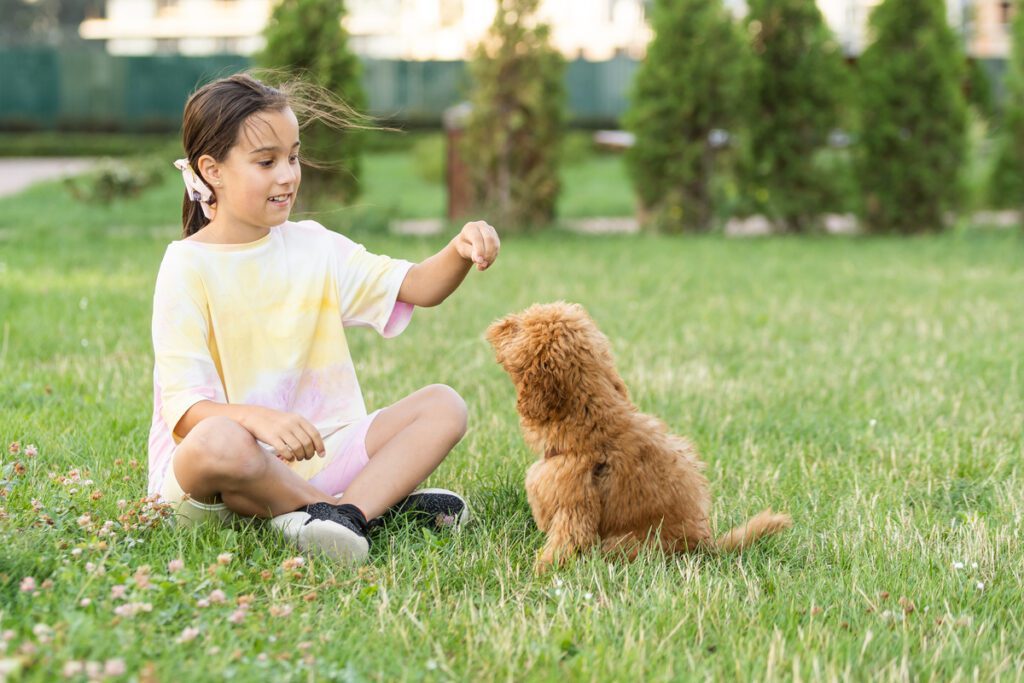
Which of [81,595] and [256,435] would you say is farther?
[256,435]

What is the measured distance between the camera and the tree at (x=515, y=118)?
12.7 m

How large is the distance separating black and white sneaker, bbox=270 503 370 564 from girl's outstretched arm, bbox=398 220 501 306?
2.44 ft

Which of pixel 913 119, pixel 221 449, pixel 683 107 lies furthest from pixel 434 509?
pixel 913 119

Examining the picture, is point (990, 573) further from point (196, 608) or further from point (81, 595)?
point (81, 595)

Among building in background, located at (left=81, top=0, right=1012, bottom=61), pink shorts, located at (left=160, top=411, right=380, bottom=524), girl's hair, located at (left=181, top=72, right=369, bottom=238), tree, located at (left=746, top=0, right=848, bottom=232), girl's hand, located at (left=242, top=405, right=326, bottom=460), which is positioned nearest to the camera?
girl's hand, located at (left=242, top=405, right=326, bottom=460)

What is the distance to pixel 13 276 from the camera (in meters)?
8.55

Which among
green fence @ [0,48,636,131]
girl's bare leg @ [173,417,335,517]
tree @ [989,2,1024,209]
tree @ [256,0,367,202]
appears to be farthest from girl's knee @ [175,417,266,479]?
green fence @ [0,48,636,131]

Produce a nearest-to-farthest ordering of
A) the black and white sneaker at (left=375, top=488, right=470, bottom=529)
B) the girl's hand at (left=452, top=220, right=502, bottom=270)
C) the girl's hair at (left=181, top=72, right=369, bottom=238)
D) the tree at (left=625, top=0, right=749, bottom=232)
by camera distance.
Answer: the girl's hand at (left=452, top=220, right=502, bottom=270)
the girl's hair at (left=181, top=72, right=369, bottom=238)
the black and white sneaker at (left=375, top=488, right=470, bottom=529)
the tree at (left=625, top=0, right=749, bottom=232)

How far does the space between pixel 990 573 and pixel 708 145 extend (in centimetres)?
1060

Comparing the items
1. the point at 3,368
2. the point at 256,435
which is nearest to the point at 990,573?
the point at 256,435

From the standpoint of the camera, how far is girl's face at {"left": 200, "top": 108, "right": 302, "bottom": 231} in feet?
11.7

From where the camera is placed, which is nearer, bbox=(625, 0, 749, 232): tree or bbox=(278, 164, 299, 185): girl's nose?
bbox=(278, 164, 299, 185): girl's nose

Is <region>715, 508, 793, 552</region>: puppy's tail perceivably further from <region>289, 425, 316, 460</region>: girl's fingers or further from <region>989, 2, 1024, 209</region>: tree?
<region>989, 2, 1024, 209</region>: tree

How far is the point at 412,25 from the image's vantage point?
43.1m
